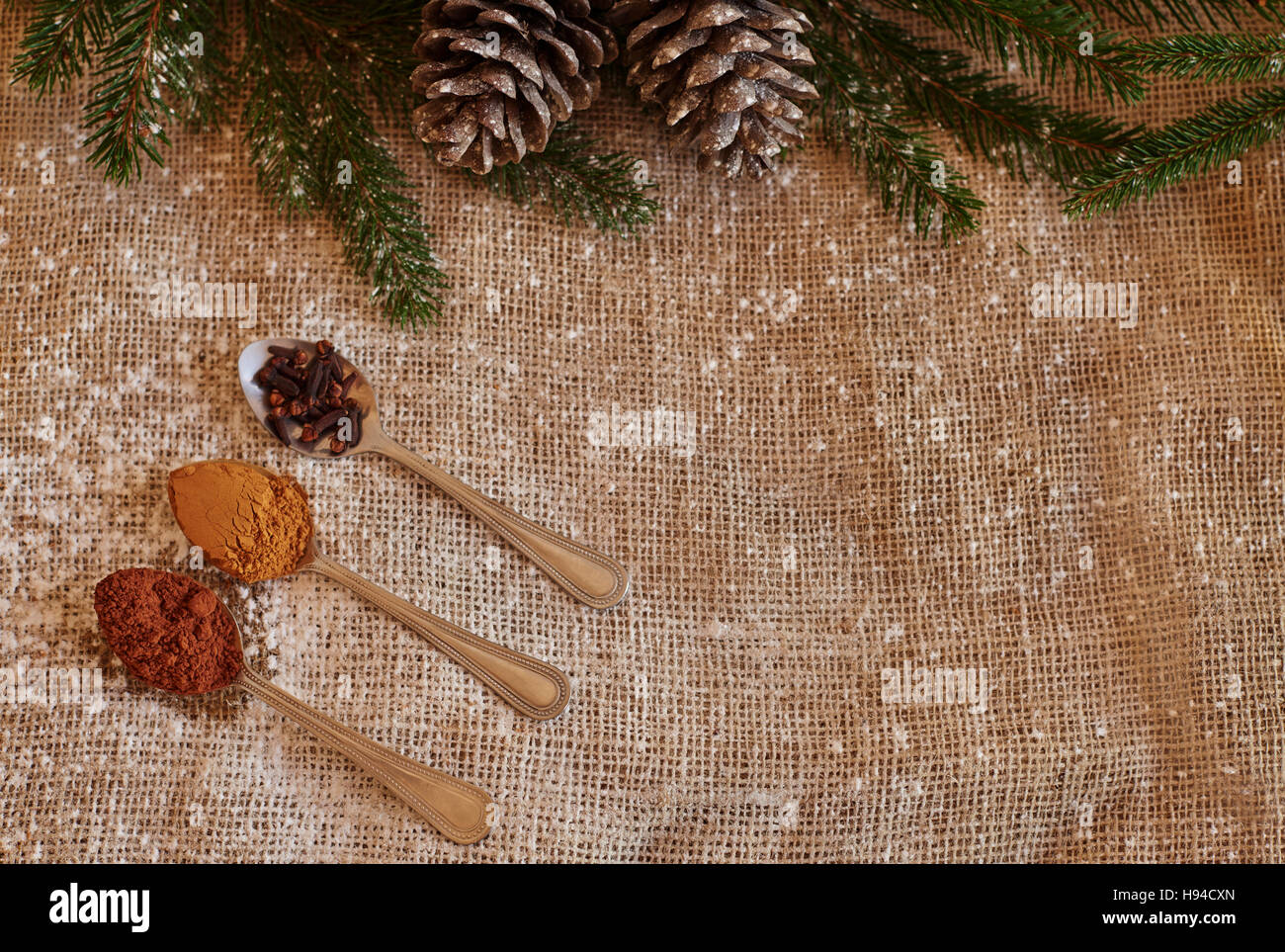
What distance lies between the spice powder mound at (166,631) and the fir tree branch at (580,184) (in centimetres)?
53

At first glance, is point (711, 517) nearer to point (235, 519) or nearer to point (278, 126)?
point (235, 519)

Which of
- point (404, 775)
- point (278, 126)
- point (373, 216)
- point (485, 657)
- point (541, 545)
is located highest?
point (278, 126)

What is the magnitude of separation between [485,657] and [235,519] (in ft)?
0.92

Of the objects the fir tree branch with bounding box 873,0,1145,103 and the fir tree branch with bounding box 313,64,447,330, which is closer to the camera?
the fir tree branch with bounding box 873,0,1145,103

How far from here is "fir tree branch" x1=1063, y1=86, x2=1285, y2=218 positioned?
971mm

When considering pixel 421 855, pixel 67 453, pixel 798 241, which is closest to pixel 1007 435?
pixel 798 241

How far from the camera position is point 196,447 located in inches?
39.4

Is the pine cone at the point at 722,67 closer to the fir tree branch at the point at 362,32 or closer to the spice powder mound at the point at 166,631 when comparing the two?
the fir tree branch at the point at 362,32

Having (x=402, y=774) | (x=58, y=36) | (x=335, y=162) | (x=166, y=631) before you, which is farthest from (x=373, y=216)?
(x=402, y=774)

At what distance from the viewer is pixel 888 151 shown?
40.4 inches

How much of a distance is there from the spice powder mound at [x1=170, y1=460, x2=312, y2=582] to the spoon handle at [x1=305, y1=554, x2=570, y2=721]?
43 mm

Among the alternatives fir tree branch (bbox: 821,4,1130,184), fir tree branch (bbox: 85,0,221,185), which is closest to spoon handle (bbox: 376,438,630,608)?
fir tree branch (bbox: 85,0,221,185)

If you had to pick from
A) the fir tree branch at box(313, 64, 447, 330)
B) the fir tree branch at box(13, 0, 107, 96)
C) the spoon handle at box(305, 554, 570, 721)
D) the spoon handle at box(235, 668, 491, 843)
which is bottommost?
the spoon handle at box(235, 668, 491, 843)

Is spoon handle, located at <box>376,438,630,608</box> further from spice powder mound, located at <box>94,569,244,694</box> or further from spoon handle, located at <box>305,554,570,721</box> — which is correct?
spice powder mound, located at <box>94,569,244,694</box>
